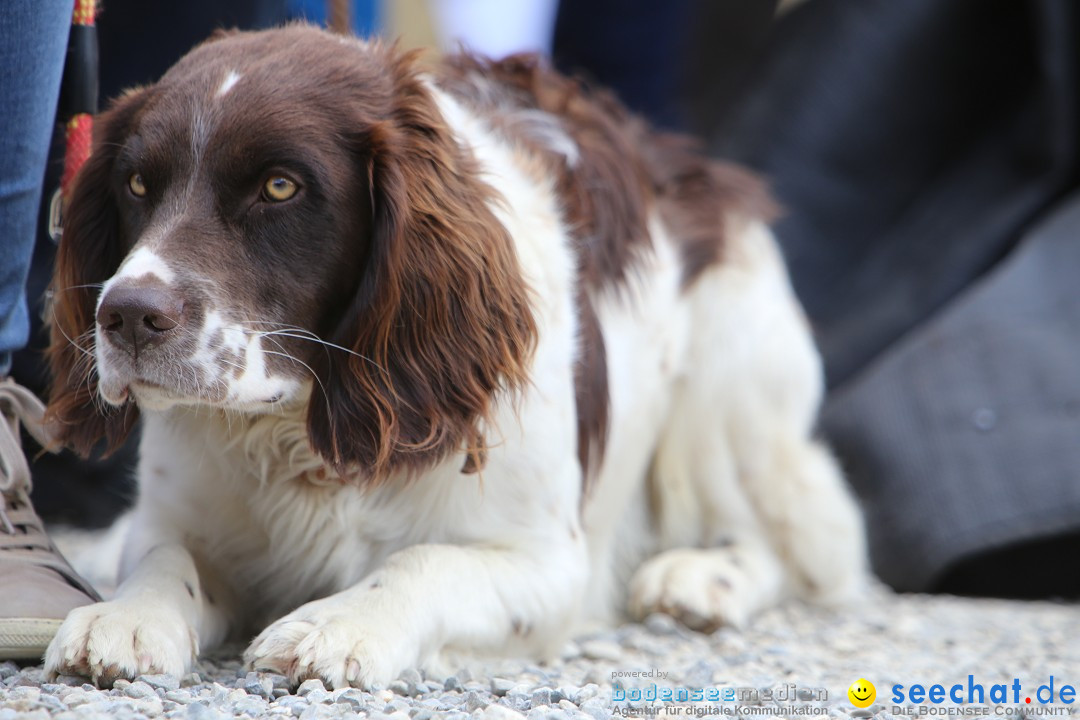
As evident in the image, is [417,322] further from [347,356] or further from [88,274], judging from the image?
[88,274]

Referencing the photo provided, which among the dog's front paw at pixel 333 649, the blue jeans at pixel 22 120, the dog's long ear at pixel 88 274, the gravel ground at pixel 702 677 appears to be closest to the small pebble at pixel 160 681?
the gravel ground at pixel 702 677

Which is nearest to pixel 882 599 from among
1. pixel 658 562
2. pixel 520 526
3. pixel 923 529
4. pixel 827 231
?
Answer: pixel 923 529

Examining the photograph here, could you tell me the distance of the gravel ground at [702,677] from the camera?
6.38ft

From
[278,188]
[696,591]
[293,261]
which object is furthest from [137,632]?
[696,591]

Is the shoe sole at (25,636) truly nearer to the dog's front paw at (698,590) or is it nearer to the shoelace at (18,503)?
the shoelace at (18,503)

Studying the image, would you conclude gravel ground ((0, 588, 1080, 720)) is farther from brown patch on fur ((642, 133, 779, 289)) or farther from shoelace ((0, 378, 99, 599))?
brown patch on fur ((642, 133, 779, 289))

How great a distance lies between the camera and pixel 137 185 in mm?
2273

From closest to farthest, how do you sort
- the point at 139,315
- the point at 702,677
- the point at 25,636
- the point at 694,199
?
the point at 139,315, the point at 25,636, the point at 702,677, the point at 694,199

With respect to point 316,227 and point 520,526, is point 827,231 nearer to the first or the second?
point 520,526

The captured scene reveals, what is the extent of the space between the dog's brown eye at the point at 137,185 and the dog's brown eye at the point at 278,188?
24 cm

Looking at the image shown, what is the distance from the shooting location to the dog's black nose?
200 cm

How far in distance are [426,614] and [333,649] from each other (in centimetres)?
24

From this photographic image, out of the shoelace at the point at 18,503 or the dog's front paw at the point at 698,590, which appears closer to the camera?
the shoelace at the point at 18,503

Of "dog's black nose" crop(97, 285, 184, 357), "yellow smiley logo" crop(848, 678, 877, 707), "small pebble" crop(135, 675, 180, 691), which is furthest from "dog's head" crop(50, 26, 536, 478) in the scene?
"yellow smiley logo" crop(848, 678, 877, 707)
